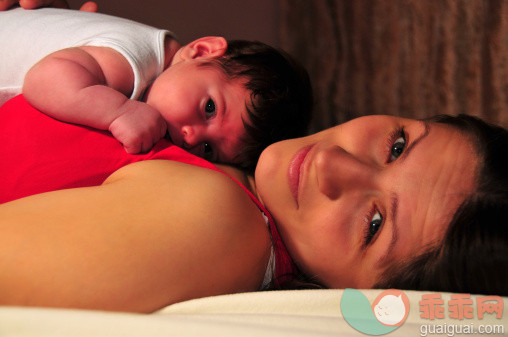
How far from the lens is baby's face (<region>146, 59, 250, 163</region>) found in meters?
1.16

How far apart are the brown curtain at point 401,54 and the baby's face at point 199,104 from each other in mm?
717

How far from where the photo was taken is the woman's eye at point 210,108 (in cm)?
122

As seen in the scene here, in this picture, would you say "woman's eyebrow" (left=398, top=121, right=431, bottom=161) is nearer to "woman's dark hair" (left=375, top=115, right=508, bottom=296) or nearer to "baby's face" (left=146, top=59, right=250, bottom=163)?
"woman's dark hair" (left=375, top=115, right=508, bottom=296)

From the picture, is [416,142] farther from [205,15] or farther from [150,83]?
[205,15]

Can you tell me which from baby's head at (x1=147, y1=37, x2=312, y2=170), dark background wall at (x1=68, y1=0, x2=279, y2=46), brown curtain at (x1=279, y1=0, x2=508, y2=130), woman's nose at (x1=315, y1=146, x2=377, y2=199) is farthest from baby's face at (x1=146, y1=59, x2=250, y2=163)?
dark background wall at (x1=68, y1=0, x2=279, y2=46)

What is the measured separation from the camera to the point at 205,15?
218 cm

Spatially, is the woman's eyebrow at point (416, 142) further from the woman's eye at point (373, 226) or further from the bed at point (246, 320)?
the bed at point (246, 320)

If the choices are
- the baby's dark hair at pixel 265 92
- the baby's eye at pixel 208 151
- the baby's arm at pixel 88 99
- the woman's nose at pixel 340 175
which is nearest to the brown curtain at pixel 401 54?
the baby's dark hair at pixel 265 92

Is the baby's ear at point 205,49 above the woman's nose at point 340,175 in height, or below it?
above

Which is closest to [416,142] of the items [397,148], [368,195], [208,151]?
[397,148]

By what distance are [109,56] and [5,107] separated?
11.0 inches

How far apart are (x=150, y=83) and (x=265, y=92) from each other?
0.32m

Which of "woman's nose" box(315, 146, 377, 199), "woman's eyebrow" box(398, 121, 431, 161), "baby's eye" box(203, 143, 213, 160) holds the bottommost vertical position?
"baby's eye" box(203, 143, 213, 160)

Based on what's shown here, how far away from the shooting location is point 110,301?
0.59 metres
